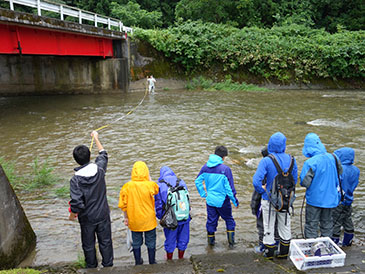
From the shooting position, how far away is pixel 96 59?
906 inches

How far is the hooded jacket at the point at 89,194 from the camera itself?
13.6ft

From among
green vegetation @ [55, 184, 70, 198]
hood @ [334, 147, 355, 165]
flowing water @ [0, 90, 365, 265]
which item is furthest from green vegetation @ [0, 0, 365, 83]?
hood @ [334, 147, 355, 165]

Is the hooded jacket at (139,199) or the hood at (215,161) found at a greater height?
the hood at (215,161)

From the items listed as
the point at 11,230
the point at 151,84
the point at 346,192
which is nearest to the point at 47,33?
the point at 151,84

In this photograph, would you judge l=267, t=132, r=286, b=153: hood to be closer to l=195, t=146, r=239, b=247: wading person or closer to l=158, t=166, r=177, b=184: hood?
l=195, t=146, r=239, b=247: wading person

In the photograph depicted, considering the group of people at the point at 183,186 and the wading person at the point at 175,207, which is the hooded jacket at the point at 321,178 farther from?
the wading person at the point at 175,207

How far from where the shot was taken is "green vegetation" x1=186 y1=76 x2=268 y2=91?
79.8 feet

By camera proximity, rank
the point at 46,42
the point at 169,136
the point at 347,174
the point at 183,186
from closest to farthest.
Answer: the point at 183,186, the point at 347,174, the point at 169,136, the point at 46,42

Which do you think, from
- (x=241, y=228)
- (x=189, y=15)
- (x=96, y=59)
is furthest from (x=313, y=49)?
(x=241, y=228)

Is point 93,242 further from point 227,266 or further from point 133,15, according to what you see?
point 133,15

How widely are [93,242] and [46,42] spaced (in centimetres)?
1454

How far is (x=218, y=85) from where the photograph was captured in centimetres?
2439

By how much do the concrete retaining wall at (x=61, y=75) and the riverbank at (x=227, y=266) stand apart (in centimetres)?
1994

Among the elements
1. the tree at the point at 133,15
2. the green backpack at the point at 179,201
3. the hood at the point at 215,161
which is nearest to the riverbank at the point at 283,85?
the tree at the point at 133,15
